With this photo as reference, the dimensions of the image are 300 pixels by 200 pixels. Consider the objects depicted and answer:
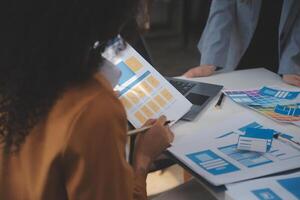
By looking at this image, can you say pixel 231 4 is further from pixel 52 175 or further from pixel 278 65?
pixel 52 175

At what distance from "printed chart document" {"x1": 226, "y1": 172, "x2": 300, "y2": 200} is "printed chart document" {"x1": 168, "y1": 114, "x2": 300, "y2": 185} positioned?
2 centimetres

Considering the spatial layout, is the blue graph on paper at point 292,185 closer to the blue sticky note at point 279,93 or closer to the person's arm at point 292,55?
the blue sticky note at point 279,93

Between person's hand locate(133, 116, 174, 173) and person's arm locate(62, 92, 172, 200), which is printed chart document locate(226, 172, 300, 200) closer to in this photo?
person's hand locate(133, 116, 174, 173)

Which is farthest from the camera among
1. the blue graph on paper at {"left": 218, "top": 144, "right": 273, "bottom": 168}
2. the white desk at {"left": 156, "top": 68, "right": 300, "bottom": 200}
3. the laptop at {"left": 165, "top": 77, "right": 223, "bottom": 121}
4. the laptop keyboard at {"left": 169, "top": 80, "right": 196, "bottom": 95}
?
the laptop keyboard at {"left": 169, "top": 80, "right": 196, "bottom": 95}

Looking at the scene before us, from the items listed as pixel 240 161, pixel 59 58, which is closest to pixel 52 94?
pixel 59 58

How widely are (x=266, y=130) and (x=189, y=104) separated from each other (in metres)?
0.25

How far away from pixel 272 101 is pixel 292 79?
0.24 meters

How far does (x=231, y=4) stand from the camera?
1701mm

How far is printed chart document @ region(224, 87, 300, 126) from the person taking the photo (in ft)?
4.02

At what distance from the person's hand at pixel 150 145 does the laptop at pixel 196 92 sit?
21cm

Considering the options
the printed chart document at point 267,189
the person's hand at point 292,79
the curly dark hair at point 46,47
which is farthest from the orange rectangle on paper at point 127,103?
the person's hand at point 292,79

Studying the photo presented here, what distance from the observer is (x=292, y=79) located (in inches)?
59.7

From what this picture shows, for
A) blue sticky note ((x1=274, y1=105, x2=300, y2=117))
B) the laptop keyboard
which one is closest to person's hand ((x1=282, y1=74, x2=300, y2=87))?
blue sticky note ((x1=274, y1=105, x2=300, y2=117))

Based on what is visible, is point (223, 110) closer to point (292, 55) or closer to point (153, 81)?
point (153, 81)
